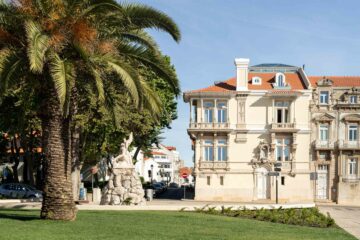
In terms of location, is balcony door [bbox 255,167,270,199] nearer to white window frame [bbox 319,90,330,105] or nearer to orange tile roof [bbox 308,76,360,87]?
white window frame [bbox 319,90,330,105]

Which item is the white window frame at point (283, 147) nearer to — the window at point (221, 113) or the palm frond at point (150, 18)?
the window at point (221, 113)

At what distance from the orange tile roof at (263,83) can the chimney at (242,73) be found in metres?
0.67

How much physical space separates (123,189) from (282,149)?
83.8 feet

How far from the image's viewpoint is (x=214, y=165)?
167ft

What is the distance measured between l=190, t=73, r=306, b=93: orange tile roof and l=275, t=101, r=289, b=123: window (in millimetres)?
1813

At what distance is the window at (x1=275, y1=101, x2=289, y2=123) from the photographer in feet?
169

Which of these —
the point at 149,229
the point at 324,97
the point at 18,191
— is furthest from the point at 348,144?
the point at 149,229

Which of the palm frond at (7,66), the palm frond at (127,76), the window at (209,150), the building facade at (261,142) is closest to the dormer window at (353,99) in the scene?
the building facade at (261,142)

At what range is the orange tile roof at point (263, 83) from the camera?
52.0m

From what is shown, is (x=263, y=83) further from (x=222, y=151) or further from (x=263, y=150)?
(x=222, y=151)

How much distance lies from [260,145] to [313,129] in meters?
5.20

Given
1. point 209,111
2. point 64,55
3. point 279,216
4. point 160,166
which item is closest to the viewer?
point 64,55

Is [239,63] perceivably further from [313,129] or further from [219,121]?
[313,129]

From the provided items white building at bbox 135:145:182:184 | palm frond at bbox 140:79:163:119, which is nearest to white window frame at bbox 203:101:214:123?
palm frond at bbox 140:79:163:119
